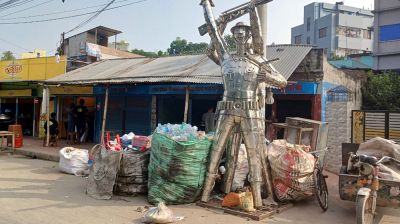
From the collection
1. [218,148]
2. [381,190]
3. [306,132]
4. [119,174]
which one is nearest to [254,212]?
[218,148]

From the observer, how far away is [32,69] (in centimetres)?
1819

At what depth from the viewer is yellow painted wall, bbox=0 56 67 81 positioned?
1711 centimetres

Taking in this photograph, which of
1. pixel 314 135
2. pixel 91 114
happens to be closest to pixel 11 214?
pixel 314 135

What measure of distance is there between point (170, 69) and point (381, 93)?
821cm

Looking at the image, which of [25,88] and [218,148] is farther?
[25,88]

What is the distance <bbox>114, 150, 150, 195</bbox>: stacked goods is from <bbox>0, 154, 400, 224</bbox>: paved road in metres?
0.18

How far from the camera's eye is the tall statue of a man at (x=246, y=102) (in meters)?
5.95

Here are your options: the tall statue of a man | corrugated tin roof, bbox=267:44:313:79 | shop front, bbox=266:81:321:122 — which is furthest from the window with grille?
the tall statue of a man

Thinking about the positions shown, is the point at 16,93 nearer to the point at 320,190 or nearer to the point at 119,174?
the point at 119,174

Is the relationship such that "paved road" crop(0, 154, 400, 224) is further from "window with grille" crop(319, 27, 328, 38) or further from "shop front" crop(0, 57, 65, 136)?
"window with grille" crop(319, 27, 328, 38)

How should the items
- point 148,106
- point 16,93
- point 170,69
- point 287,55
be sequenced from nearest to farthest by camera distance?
point 287,55, point 170,69, point 148,106, point 16,93

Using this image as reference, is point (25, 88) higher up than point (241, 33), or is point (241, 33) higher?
point (241, 33)

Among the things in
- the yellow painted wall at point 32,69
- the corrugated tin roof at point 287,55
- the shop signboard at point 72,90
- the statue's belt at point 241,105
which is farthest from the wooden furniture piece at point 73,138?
the statue's belt at point 241,105

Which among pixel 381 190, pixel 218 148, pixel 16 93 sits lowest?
pixel 381 190
